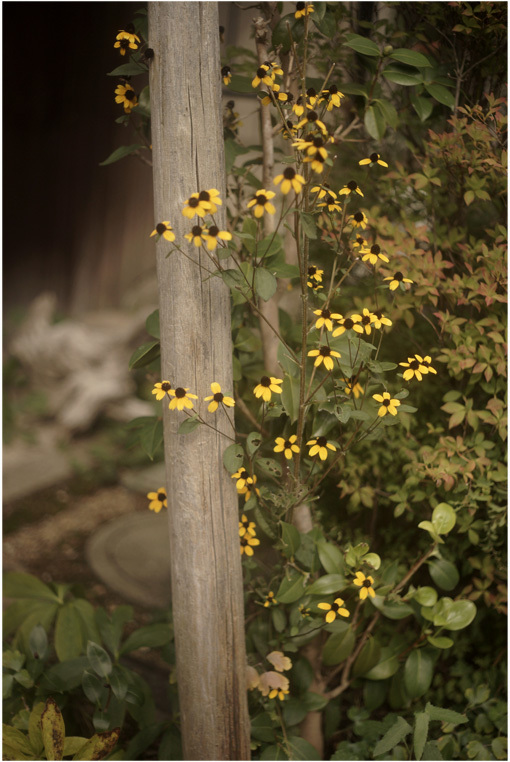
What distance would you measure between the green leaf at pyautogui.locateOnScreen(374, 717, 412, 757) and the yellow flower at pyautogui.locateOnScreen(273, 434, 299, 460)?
77 cm

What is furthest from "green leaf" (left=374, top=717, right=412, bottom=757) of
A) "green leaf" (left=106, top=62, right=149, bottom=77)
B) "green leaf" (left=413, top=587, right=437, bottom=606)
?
"green leaf" (left=106, top=62, right=149, bottom=77)

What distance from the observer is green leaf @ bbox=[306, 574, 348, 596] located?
146 centimetres

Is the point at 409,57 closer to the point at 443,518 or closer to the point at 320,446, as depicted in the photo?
the point at 320,446

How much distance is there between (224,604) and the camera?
143 cm

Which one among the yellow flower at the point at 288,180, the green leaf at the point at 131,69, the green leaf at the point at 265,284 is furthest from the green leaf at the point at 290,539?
the green leaf at the point at 131,69

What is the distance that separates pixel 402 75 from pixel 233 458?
1.07 metres

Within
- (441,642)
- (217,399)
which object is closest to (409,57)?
(217,399)

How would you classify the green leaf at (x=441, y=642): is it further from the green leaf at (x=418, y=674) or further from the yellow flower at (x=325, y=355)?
the yellow flower at (x=325, y=355)

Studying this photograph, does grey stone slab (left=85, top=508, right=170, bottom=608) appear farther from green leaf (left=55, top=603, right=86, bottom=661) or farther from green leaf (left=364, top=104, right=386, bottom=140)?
green leaf (left=364, top=104, right=386, bottom=140)

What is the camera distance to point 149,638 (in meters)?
1.73

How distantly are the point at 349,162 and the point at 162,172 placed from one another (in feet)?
2.81

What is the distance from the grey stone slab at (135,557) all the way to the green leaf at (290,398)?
1465 millimetres

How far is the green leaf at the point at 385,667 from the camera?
1.62 m

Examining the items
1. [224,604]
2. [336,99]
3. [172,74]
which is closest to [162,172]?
[172,74]
